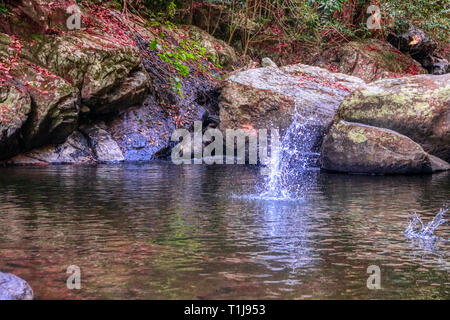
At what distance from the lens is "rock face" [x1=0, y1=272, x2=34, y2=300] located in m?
4.13

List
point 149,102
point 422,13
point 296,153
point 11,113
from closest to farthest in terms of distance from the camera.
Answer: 1. point 11,113
2. point 296,153
3. point 149,102
4. point 422,13

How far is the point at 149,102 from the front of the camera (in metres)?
19.2

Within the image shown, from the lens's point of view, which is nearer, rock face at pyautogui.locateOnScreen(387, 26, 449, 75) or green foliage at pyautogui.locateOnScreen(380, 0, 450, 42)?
green foliage at pyautogui.locateOnScreen(380, 0, 450, 42)

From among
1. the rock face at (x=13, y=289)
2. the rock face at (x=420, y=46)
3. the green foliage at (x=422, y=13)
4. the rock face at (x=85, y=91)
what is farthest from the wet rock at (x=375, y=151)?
the rock face at (x=420, y=46)

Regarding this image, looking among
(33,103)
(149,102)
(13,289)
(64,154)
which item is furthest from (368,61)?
(13,289)

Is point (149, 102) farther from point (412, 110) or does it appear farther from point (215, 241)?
point (215, 241)

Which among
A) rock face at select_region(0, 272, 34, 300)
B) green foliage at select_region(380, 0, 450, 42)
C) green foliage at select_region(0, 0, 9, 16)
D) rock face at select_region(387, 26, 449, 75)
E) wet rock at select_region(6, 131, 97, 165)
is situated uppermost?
green foliage at select_region(380, 0, 450, 42)

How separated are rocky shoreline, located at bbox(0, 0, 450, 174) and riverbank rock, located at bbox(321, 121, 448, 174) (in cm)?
2

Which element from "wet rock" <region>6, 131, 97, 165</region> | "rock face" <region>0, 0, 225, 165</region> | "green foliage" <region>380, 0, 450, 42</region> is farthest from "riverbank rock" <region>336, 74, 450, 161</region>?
"green foliage" <region>380, 0, 450, 42</region>

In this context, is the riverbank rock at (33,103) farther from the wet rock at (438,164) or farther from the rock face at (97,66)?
the wet rock at (438,164)

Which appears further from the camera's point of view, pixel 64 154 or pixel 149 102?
pixel 149 102

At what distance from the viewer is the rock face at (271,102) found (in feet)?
58.8

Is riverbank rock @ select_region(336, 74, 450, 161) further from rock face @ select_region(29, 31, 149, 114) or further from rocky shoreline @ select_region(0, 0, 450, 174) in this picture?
rock face @ select_region(29, 31, 149, 114)

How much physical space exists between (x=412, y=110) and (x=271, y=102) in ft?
14.0
